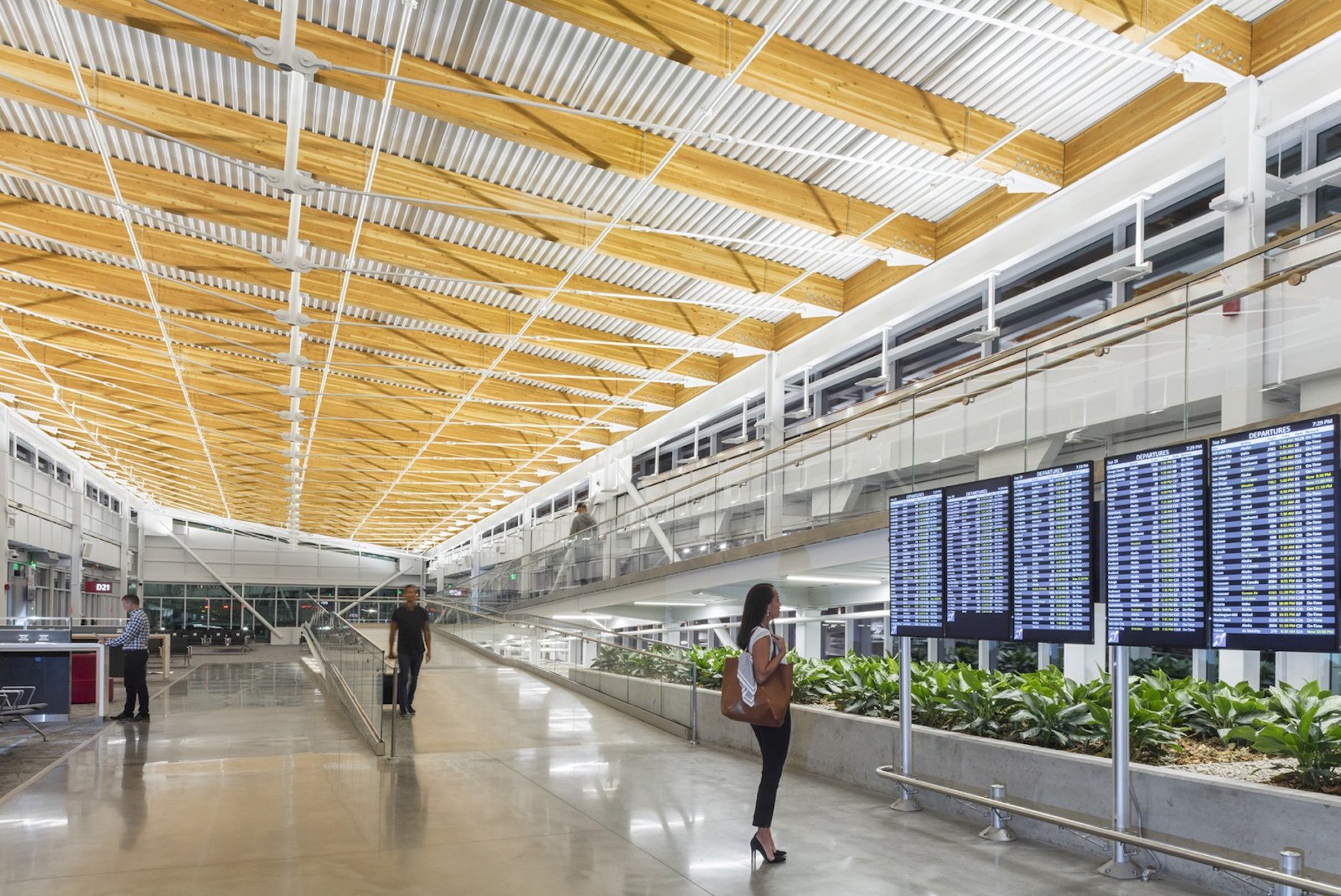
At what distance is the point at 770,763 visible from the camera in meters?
6.16

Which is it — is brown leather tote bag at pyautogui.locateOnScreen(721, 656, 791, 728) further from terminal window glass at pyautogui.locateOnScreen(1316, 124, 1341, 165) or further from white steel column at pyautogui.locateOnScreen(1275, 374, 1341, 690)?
terminal window glass at pyautogui.locateOnScreen(1316, 124, 1341, 165)

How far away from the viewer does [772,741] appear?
6258 millimetres

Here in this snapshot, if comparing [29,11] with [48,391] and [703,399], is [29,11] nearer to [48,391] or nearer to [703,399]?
[703,399]

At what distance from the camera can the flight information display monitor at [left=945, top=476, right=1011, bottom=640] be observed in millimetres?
6688

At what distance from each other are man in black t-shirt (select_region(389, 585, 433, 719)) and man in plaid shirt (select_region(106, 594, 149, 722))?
3.44 metres

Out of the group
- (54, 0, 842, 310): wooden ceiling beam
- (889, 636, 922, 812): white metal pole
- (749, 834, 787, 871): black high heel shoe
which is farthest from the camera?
(54, 0, 842, 310): wooden ceiling beam

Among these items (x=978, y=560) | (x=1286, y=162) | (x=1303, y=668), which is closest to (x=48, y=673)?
(x=978, y=560)

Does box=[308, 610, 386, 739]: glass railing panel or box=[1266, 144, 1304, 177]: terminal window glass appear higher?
box=[1266, 144, 1304, 177]: terminal window glass

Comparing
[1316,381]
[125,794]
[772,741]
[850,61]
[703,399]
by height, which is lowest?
[125,794]

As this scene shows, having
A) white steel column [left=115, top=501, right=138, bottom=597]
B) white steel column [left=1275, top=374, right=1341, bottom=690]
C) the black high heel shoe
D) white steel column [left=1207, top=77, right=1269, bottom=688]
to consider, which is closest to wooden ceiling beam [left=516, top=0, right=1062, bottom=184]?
white steel column [left=1207, top=77, right=1269, bottom=688]

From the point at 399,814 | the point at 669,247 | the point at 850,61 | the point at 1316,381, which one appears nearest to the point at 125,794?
the point at 399,814

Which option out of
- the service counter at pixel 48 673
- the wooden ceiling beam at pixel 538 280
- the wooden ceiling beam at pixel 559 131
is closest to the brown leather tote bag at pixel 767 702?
the wooden ceiling beam at pixel 559 131

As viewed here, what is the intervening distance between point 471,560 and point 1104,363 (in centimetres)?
3253

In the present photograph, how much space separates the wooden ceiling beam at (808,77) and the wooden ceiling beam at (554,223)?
155 inches
